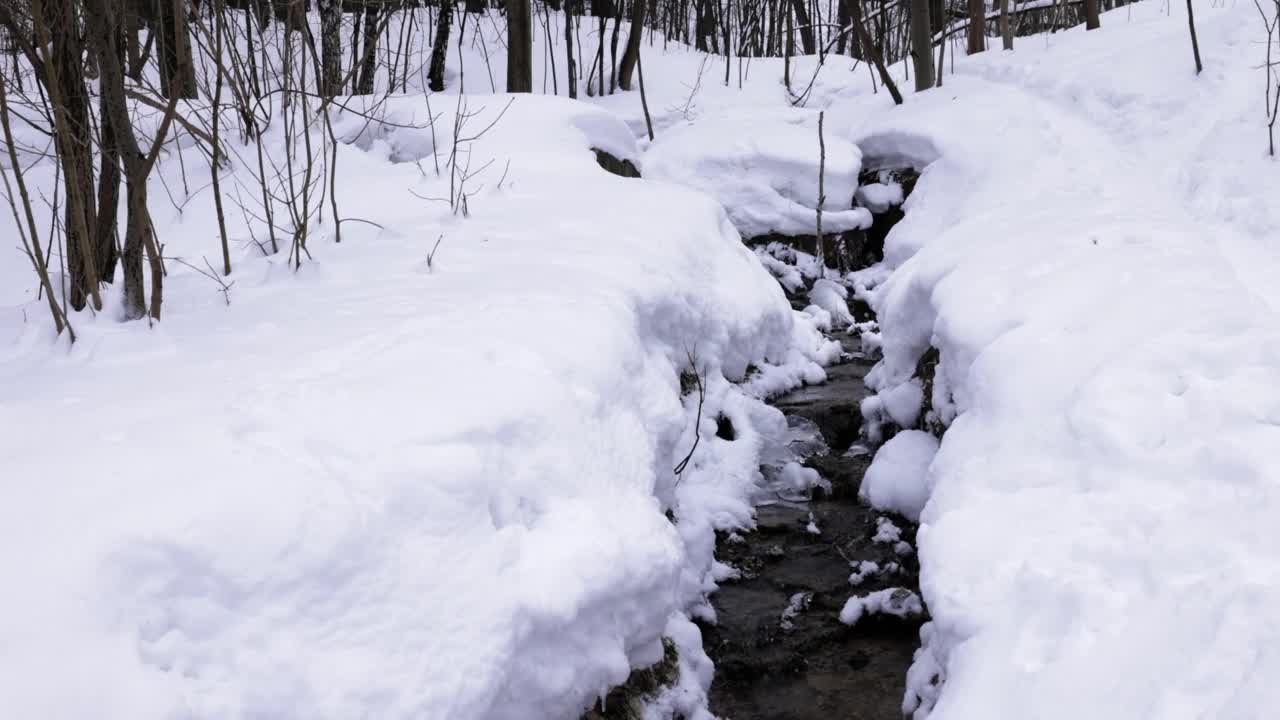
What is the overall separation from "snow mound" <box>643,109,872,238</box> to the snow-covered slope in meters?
2.88

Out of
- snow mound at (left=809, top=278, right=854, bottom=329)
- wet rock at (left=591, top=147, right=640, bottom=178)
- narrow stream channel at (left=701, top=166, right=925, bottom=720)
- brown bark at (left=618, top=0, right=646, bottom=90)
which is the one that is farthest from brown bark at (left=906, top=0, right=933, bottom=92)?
narrow stream channel at (left=701, top=166, right=925, bottom=720)

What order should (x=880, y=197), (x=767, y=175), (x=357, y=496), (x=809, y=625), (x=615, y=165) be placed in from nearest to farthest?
(x=357, y=496) < (x=809, y=625) < (x=615, y=165) < (x=767, y=175) < (x=880, y=197)

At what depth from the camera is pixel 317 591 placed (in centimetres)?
226

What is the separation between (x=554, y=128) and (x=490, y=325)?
209 inches

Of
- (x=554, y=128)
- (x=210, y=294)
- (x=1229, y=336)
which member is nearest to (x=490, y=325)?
(x=210, y=294)

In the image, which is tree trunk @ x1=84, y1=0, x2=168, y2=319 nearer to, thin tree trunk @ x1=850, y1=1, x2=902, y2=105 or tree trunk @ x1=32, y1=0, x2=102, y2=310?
tree trunk @ x1=32, y1=0, x2=102, y2=310

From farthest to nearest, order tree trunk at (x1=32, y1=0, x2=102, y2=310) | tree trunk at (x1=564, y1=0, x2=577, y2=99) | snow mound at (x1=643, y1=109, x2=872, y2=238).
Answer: tree trunk at (x1=564, y1=0, x2=577, y2=99) < snow mound at (x1=643, y1=109, x2=872, y2=238) < tree trunk at (x1=32, y1=0, x2=102, y2=310)

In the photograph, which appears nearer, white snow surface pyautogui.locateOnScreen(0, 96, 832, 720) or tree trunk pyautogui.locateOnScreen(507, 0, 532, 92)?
white snow surface pyautogui.locateOnScreen(0, 96, 832, 720)

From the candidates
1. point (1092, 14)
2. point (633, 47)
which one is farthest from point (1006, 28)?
point (633, 47)

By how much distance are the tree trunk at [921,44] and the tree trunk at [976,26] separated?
1972 mm

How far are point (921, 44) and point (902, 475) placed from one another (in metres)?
9.20

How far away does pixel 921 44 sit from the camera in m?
12.5

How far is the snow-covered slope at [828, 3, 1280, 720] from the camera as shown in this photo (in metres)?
2.54

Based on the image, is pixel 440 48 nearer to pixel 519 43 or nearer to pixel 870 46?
pixel 519 43
